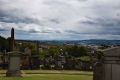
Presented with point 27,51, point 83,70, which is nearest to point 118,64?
point 83,70

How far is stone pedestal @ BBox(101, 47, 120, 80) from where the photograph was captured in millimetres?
7027

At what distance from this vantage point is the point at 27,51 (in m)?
22.0

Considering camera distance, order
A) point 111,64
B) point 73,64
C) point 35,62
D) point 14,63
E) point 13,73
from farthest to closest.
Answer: point 73,64 < point 35,62 < point 14,63 < point 13,73 < point 111,64

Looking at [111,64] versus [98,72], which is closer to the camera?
[111,64]

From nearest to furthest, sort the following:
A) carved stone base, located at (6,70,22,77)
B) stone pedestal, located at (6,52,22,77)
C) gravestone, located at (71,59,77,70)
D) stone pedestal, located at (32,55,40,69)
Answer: carved stone base, located at (6,70,22,77), stone pedestal, located at (6,52,22,77), stone pedestal, located at (32,55,40,69), gravestone, located at (71,59,77,70)

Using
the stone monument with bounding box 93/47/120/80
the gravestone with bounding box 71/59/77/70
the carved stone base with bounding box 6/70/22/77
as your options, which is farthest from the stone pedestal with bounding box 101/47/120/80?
the gravestone with bounding box 71/59/77/70

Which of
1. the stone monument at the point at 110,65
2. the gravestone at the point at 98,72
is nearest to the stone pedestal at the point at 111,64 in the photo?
the stone monument at the point at 110,65

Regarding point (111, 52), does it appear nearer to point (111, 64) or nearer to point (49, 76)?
point (111, 64)

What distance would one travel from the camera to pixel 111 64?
7.16 m

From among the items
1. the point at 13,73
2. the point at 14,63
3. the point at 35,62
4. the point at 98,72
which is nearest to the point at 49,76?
the point at 13,73

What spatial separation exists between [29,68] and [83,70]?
5595 mm

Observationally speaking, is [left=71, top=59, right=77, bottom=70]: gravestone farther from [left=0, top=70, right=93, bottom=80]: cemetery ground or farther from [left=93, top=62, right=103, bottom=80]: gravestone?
[left=93, top=62, right=103, bottom=80]: gravestone

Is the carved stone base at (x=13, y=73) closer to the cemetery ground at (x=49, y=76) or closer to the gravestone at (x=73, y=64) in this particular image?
the cemetery ground at (x=49, y=76)

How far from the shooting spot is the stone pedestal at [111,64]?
7027mm
